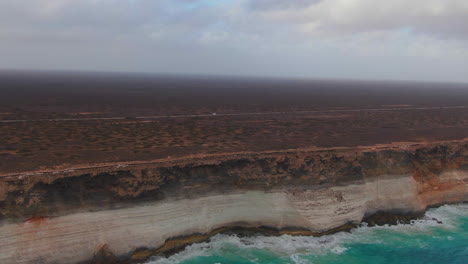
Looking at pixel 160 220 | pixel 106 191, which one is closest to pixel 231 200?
pixel 160 220

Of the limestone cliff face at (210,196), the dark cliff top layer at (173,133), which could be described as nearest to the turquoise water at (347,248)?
the limestone cliff face at (210,196)

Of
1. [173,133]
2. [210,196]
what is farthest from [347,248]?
[173,133]

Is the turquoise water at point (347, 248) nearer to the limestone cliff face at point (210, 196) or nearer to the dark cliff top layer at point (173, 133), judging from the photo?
the limestone cliff face at point (210, 196)

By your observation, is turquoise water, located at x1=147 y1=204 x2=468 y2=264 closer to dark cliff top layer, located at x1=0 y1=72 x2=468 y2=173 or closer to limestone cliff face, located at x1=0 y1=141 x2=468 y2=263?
limestone cliff face, located at x1=0 y1=141 x2=468 y2=263

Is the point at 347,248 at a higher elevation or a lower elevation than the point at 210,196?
lower

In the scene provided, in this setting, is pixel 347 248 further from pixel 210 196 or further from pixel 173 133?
pixel 173 133

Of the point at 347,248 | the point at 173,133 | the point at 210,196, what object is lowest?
the point at 347,248
